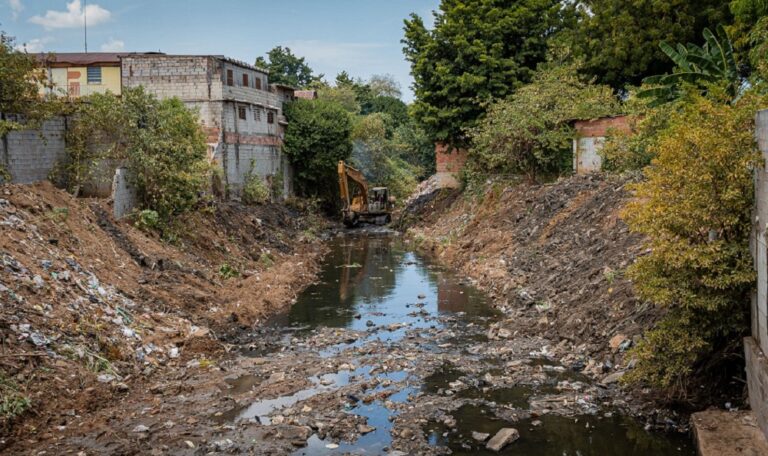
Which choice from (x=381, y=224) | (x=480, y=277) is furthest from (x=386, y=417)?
(x=381, y=224)

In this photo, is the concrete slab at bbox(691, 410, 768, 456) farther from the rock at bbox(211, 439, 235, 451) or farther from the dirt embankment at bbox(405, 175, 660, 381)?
the rock at bbox(211, 439, 235, 451)

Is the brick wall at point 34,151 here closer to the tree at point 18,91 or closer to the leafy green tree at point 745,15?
the tree at point 18,91

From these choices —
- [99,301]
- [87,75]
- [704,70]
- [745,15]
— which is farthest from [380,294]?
[87,75]

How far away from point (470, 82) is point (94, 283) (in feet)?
69.5

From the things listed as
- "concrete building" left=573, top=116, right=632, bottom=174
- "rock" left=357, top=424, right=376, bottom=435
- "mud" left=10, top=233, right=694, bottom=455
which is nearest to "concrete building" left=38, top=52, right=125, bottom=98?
"concrete building" left=573, top=116, right=632, bottom=174

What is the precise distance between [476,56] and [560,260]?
15.8m

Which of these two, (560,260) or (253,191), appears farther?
(253,191)

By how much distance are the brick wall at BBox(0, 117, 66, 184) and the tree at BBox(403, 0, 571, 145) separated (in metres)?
17.6

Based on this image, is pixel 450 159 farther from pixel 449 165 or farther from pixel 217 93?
pixel 217 93

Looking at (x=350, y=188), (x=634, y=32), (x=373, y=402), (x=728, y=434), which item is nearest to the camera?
(x=728, y=434)

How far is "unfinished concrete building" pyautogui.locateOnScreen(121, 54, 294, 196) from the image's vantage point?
29016 millimetres

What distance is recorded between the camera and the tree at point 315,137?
3603 centimetres

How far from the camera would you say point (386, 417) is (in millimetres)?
9781

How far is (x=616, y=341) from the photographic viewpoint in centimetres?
1141
